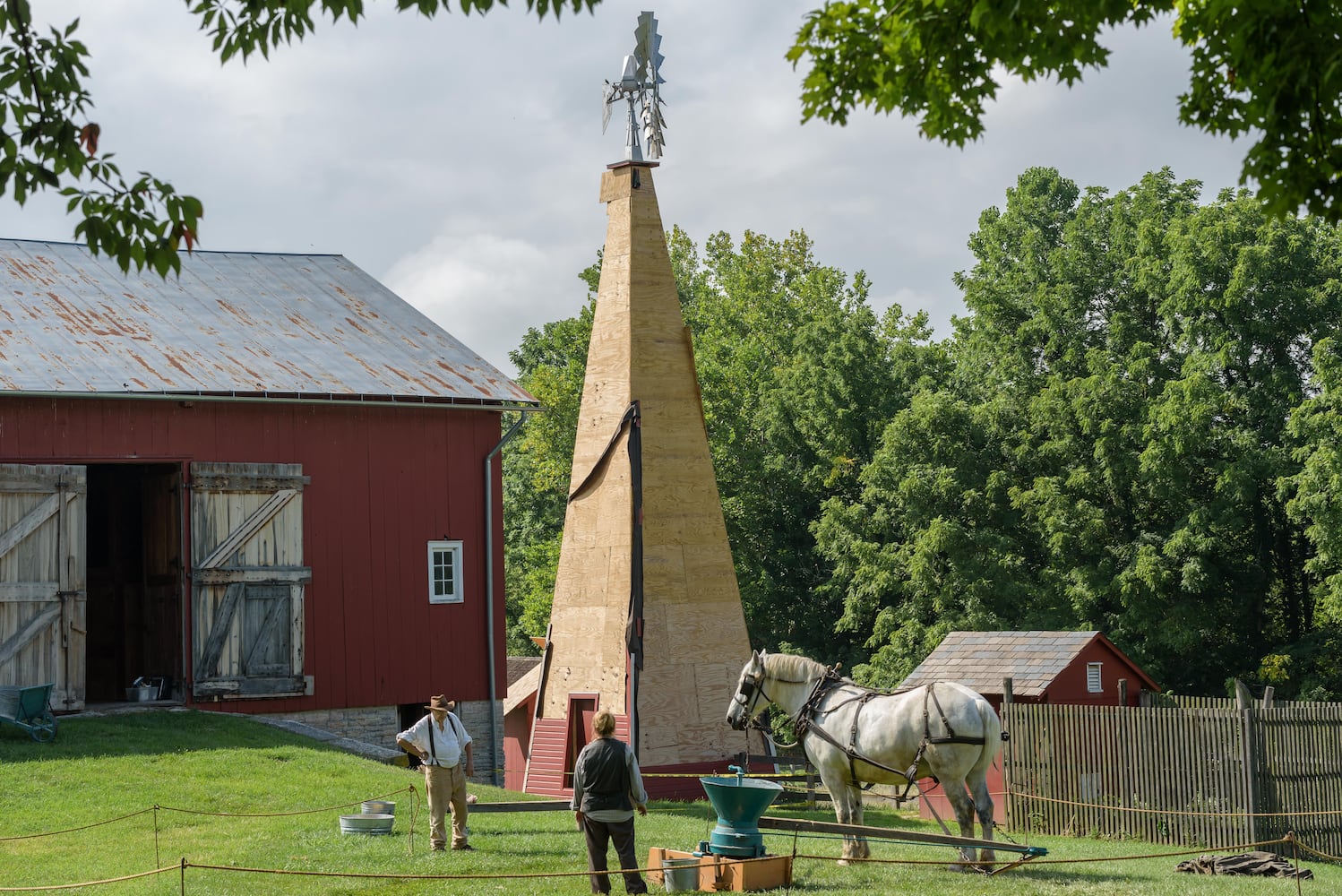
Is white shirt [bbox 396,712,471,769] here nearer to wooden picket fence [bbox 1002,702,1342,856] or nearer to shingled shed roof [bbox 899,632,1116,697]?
wooden picket fence [bbox 1002,702,1342,856]

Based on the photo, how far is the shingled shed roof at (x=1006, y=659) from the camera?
939 inches

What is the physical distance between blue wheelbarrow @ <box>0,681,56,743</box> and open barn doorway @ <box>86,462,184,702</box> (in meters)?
2.75

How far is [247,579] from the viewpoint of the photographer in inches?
846

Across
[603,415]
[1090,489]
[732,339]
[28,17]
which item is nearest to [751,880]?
[28,17]

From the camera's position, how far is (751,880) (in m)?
11.7

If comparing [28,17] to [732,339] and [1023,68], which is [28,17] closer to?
[1023,68]

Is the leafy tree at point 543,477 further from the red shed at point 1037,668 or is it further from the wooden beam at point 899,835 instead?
the wooden beam at point 899,835

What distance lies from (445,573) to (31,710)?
6.77 m

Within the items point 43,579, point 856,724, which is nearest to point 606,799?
point 856,724

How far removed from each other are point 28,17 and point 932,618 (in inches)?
1246

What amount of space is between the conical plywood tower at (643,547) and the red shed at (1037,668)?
3.65m

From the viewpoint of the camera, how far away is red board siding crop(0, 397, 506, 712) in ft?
70.5

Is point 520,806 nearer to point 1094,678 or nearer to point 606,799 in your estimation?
point 606,799

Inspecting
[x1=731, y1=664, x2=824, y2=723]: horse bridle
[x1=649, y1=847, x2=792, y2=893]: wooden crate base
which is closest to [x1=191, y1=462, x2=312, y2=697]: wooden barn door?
[x1=731, y1=664, x2=824, y2=723]: horse bridle
